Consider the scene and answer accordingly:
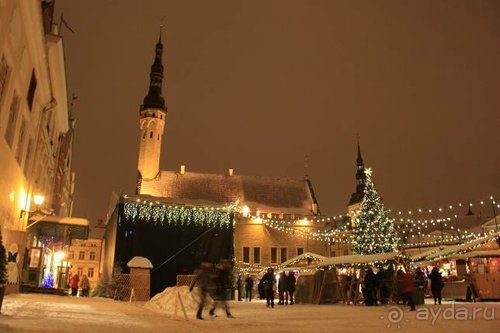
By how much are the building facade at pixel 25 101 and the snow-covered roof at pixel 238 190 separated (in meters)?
27.3

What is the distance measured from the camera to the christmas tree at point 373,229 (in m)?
33.7

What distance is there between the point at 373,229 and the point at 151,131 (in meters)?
30.2

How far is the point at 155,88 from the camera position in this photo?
186ft

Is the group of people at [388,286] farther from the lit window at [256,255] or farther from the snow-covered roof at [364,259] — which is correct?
the lit window at [256,255]

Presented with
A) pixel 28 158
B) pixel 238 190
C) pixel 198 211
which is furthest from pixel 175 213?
pixel 238 190

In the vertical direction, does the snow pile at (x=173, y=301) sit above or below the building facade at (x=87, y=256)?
below

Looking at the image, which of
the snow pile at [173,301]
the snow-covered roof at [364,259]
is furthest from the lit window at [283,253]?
the snow pile at [173,301]

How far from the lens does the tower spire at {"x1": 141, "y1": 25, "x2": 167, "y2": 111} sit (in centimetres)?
5456

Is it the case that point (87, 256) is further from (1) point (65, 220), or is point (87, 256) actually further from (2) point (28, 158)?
(2) point (28, 158)

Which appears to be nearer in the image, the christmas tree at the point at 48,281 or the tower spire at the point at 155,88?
the christmas tree at the point at 48,281

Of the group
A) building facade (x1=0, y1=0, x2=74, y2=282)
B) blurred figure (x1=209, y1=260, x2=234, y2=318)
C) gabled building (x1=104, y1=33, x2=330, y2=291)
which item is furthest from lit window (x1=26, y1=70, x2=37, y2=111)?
gabled building (x1=104, y1=33, x2=330, y2=291)

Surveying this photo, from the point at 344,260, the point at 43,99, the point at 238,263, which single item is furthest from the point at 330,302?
the point at 238,263

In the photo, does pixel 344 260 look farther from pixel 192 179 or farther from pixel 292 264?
pixel 192 179

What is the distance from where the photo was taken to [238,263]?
4416 centimetres
